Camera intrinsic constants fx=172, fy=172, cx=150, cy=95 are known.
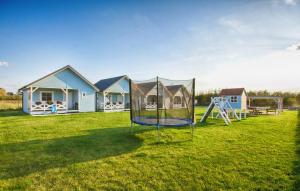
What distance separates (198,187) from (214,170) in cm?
90

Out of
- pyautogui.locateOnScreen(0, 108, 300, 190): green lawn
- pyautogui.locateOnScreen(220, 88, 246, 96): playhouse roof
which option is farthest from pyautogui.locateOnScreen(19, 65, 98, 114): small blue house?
pyautogui.locateOnScreen(220, 88, 246, 96): playhouse roof

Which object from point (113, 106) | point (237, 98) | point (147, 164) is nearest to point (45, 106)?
point (113, 106)

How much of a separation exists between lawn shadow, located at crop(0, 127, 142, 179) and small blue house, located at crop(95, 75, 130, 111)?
1368cm

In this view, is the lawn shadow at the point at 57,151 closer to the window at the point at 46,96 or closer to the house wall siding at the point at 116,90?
the window at the point at 46,96

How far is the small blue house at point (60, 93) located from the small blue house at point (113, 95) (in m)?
1.19

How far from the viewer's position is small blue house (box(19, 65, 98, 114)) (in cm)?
1577

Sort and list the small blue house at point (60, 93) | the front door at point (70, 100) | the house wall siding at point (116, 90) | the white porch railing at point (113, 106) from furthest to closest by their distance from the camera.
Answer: the house wall siding at point (116, 90) → the white porch railing at point (113, 106) → the front door at point (70, 100) → the small blue house at point (60, 93)

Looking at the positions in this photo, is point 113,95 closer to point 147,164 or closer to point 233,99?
point 233,99

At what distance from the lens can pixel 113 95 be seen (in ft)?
76.1

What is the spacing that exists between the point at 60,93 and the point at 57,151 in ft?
50.2

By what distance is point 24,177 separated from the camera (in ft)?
11.7

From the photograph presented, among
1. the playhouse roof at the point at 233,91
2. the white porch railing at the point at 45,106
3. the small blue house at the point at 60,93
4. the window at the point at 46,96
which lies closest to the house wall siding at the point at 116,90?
the small blue house at the point at 60,93

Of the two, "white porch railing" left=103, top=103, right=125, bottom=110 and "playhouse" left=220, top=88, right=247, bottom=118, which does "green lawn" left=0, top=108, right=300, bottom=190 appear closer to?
"white porch railing" left=103, top=103, right=125, bottom=110

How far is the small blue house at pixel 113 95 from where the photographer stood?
20.5 metres
